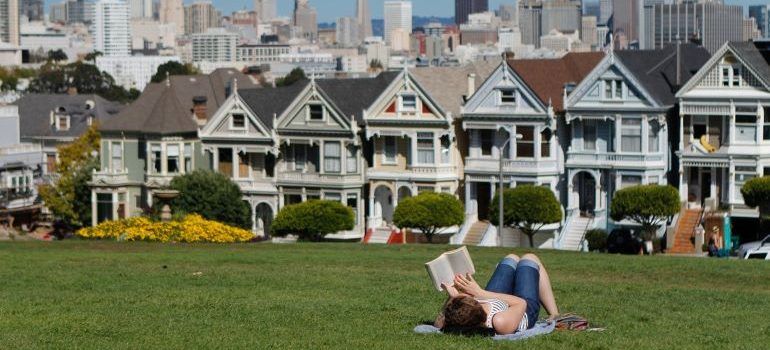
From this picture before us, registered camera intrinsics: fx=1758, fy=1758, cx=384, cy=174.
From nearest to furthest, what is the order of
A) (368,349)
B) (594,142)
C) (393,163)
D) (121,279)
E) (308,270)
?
1. (368,349)
2. (121,279)
3. (308,270)
4. (594,142)
5. (393,163)

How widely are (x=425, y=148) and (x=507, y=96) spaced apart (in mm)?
3603

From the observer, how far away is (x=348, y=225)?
57344 mm

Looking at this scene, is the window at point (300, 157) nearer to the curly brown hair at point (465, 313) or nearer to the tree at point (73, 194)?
the tree at point (73, 194)

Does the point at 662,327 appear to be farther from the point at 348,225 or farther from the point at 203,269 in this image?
the point at 348,225

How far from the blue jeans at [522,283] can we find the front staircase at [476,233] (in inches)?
1385

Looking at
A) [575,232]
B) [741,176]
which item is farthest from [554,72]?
[741,176]

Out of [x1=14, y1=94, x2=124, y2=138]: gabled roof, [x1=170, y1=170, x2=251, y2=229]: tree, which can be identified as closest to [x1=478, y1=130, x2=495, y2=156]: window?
[x1=170, y1=170, x2=251, y2=229]: tree

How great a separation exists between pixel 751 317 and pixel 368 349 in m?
5.89

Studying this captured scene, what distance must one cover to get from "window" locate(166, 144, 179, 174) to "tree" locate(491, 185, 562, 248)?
15.7 metres

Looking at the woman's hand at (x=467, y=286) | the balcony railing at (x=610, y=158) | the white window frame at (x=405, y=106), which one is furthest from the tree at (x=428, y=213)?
the woman's hand at (x=467, y=286)

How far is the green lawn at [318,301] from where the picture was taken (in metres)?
20.3

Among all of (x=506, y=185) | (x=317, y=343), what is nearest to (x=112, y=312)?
(x=317, y=343)

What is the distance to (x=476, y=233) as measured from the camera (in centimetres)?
5697

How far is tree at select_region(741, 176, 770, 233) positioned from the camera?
51.6m
